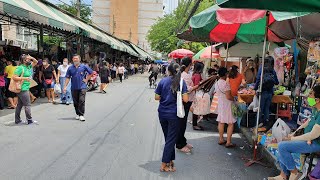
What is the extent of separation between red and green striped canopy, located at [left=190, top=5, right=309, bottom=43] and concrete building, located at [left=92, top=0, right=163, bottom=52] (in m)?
70.9

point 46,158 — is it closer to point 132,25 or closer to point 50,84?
point 50,84

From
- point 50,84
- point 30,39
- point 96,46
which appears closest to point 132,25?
point 30,39

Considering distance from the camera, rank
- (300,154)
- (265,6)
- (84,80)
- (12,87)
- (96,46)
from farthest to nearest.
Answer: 1. (96,46)
2. (84,80)
3. (12,87)
4. (300,154)
5. (265,6)

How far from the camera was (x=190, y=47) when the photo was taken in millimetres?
33750

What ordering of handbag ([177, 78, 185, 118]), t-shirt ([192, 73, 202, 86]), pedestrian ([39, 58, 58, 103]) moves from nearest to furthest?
handbag ([177, 78, 185, 118])
t-shirt ([192, 73, 202, 86])
pedestrian ([39, 58, 58, 103])

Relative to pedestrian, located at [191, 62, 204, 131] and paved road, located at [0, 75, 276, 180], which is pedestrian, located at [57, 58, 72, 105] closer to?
paved road, located at [0, 75, 276, 180]

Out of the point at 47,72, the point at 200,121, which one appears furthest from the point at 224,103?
the point at 47,72

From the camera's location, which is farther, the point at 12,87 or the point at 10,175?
the point at 12,87

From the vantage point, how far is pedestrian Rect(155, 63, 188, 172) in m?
5.09

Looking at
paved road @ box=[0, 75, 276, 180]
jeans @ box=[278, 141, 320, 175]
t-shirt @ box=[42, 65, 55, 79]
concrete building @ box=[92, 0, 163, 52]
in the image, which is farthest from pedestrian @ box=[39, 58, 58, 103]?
concrete building @ box=[92, 0, 163, 52]

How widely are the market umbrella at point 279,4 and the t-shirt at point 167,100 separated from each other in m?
1.94

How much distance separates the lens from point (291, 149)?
169 inches

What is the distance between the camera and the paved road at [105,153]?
5000 mm

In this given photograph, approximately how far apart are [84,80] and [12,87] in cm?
187
